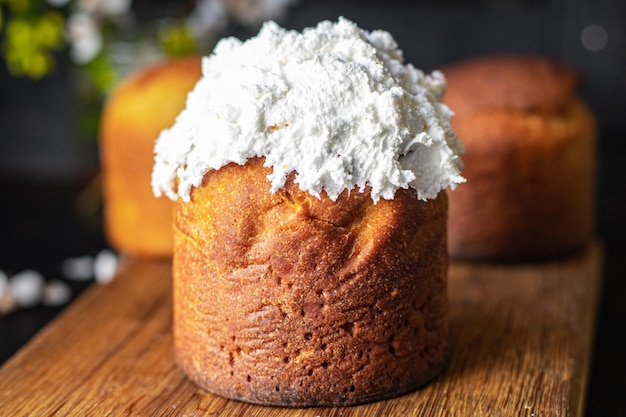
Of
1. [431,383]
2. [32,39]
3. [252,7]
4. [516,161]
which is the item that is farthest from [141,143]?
[431,383]

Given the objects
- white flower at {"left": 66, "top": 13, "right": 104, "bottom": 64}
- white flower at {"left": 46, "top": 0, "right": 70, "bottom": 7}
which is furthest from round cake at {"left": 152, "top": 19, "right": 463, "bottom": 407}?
white flower at {"left": 66, "top": 13, "right": 104, "bottom": 64}

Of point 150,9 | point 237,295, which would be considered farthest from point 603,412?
point 150,9

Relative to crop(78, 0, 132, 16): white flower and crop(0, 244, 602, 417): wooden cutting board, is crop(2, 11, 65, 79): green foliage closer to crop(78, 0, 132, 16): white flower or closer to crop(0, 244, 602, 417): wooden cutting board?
crop(78, 0, 132, 16): white flower

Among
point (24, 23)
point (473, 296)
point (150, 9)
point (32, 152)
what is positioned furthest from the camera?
point (32, 152)

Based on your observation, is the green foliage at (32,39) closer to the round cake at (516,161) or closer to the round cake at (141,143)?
the round cake at (141,143)

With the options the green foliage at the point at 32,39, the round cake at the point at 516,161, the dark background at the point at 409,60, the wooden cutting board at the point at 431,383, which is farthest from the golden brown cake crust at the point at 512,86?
the green foliage at the point at 32,39

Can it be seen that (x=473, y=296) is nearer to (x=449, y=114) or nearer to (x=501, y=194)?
(x=501, y=194)

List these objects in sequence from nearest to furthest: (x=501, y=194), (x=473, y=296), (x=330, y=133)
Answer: (x=330, y=133) → (x=473, y=296) → (x=501, y=194)
